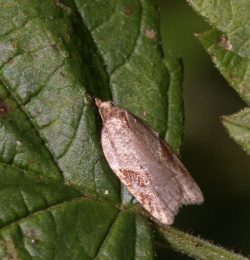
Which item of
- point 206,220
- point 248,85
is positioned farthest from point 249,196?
point 248,85

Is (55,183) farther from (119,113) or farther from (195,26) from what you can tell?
(195,26)

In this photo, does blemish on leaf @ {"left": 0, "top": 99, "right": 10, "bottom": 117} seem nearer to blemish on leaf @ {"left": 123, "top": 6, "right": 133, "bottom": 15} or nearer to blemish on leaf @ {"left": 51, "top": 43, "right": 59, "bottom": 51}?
blemish on leaf @ {"left": 51, "top": 43, "right": 59, "bottom": 51}

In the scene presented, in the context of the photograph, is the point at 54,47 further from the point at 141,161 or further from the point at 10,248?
the point at 10,248

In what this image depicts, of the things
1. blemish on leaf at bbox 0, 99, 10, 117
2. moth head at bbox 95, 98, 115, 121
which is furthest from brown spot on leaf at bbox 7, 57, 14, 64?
moth head at bbox 95, 98, 115, 121

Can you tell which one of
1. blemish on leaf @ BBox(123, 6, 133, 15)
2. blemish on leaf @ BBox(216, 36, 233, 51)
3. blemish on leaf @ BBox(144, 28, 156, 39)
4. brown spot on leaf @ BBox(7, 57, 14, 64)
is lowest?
brown spot on leaf @ BBox(7, 57, 14, 64)

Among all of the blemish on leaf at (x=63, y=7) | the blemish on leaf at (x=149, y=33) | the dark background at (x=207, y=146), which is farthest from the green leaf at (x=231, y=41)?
the dark background at (x=207, y=146)

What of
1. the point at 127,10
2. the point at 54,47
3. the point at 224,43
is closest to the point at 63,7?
the point at 54,47

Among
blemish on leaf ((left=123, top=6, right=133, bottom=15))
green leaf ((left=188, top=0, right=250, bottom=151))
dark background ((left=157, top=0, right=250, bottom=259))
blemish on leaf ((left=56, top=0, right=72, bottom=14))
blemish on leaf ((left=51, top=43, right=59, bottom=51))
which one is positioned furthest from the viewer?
dark background ((left=157, top=0, right=250, bottom=259))

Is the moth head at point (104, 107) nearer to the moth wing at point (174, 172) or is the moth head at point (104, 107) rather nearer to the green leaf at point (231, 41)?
the moth wing at point (174, 172)
